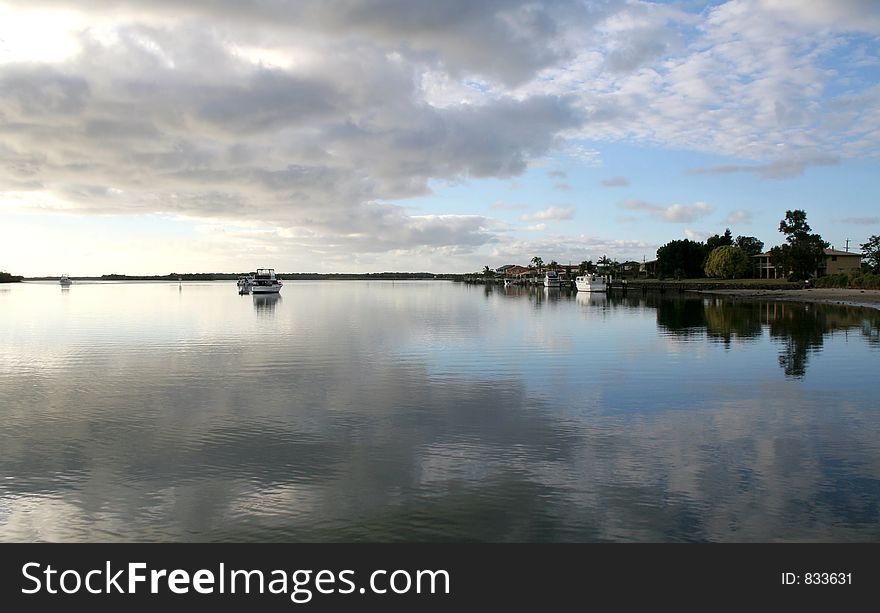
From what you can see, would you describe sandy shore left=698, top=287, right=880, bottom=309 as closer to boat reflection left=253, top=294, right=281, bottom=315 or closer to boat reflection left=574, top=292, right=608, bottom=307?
boat reflection left=574, top=292, right=608, bottom=307

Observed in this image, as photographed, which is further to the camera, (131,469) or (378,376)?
(378,376)

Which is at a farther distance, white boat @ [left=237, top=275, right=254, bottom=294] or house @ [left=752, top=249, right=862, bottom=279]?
house @ [left=752, top=249, right=862, bottom=279]

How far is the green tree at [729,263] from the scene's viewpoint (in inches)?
7008

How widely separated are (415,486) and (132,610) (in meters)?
6.17

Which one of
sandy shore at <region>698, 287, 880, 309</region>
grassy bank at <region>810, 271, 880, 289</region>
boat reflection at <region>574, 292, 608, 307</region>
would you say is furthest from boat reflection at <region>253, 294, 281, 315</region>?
grassy bank at <region>810, 271, 880, 289</region>

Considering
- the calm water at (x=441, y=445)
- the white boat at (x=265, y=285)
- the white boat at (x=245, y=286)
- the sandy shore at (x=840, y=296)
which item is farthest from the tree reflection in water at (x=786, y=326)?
the white boat at (x=245, y=286)

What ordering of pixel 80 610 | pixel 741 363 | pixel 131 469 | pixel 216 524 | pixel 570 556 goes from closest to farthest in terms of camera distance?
1. pixel 80 610
2. pixel 570 556
3. pixel 216 524
4. pixel 131 469
5. pixel 741 363

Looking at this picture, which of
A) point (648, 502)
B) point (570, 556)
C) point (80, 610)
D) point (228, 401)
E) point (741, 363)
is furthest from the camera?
point (741, 363)

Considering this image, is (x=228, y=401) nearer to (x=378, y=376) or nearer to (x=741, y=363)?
(x=378, y=376)

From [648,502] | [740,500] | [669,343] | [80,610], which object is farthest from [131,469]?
[669,343]

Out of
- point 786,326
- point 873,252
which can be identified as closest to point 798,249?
point 873,252

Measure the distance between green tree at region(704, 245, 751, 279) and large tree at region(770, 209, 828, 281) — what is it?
25.6m

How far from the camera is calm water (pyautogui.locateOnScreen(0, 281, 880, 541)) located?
12.7 metres

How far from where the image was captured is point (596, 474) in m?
15.6
